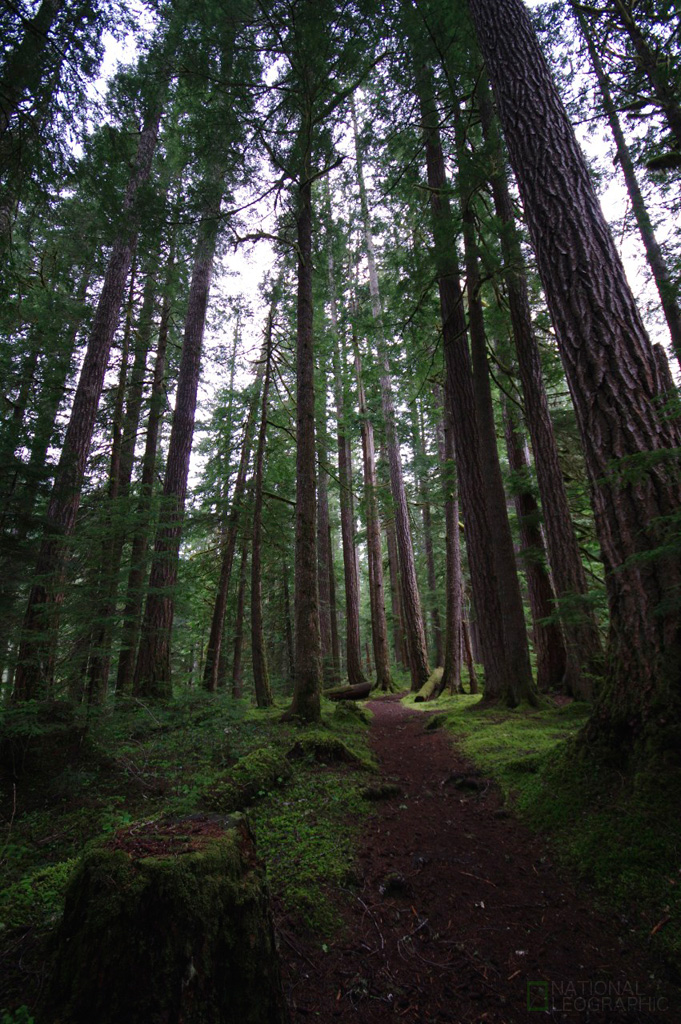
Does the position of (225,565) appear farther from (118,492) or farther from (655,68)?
(655,68)

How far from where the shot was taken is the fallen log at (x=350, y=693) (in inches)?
507

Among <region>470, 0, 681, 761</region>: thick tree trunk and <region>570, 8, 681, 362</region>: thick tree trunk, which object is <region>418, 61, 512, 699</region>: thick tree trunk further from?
<region>570, 8, 681, 362</region>: thick tree trunk

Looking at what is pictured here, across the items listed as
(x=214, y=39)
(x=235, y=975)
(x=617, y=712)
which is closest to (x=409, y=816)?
(x=617, y=712)

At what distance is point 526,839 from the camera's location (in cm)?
325

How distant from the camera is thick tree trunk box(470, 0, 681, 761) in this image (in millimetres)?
2963

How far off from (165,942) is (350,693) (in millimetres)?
12004

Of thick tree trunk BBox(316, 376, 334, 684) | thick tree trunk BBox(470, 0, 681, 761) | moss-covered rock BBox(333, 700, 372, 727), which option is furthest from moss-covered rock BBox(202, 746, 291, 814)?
thick tree trunk BBox(316, 376, 334, 684)

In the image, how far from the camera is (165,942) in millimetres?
1607

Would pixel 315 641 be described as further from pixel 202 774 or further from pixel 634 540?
pixel 634 540

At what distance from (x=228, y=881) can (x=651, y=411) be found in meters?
4.04

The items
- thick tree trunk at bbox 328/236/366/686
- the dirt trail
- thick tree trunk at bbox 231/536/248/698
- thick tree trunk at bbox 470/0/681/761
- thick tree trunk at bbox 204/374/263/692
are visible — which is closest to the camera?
the dirt trail

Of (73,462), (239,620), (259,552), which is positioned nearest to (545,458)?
(259,552)

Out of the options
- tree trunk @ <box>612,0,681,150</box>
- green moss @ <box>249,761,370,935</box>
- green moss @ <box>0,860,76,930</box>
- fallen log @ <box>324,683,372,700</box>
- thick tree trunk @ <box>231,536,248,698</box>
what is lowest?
green moss @ <box>249,761,370,935</box>

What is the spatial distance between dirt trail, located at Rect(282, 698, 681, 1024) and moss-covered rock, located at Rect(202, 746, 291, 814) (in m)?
1.31
